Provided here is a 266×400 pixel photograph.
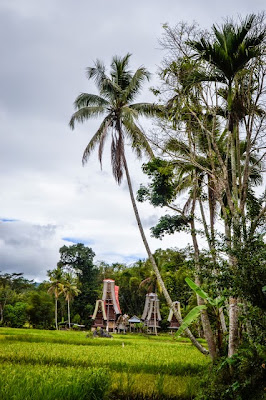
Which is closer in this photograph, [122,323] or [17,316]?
[122,323]

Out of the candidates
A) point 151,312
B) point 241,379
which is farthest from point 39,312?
point 241,379

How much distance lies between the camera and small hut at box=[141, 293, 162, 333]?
1478 inches

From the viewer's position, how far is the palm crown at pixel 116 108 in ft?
45.9

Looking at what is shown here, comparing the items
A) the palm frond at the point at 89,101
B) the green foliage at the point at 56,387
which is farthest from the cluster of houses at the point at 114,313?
the green foliage at the point at 56,387

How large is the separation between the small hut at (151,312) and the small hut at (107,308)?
386 centimetres

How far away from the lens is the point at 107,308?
36.0 metres

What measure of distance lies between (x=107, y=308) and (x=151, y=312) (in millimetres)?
5003

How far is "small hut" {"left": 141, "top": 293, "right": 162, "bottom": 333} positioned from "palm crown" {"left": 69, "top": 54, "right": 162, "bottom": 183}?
25.8 meters

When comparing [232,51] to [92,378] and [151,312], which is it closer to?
[92,378]

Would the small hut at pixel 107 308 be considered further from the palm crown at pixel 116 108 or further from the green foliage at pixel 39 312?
the palm crown at pixel 116 108

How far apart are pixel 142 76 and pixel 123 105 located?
150 centimetres

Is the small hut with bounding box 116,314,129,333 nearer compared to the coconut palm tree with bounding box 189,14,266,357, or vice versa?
the coconut palm tree with bounding box 189,14,266,357

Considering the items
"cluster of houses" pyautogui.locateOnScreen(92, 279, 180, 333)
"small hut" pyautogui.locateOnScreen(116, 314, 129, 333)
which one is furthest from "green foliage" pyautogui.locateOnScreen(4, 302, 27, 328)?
"small hut" pyautogui.locateOnScreen(116, 314, 129, 333)

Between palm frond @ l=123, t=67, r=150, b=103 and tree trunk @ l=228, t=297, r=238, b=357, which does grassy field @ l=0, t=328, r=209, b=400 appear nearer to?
tree trunk @ l=228, t=297, r=238, b=357
